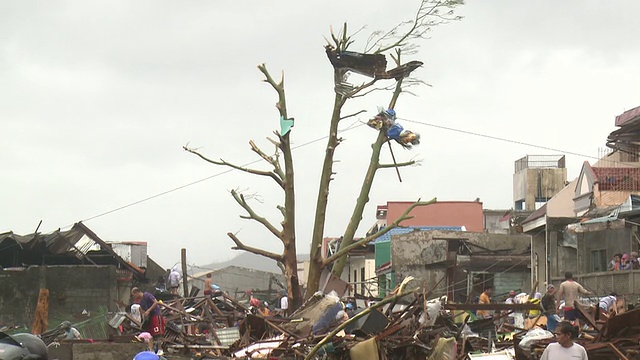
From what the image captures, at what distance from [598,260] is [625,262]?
3.40 metres

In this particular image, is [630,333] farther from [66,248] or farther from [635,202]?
[66,248]

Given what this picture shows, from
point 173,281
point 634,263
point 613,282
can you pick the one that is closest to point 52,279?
point 173,281

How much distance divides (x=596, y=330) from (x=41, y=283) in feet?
56.6

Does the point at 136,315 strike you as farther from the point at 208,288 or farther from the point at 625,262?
the point at 625,262

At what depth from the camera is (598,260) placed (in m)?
27.1

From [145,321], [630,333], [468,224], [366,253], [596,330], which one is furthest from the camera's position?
[468,224]

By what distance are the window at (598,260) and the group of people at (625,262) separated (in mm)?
2320

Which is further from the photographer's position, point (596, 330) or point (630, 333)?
point (596, 330)

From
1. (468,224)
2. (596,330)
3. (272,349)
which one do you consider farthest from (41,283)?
(468,224)

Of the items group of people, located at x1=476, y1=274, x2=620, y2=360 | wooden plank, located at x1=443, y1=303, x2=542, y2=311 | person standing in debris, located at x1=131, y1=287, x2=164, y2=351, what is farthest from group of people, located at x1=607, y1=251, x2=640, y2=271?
person standing in debris, located at x1=131, y1=287, x2=164, y2=351

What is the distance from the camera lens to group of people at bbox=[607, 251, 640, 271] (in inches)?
911

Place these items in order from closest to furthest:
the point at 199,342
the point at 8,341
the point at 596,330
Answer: the point at 8,341, the point at 596,330, the point at 199,342

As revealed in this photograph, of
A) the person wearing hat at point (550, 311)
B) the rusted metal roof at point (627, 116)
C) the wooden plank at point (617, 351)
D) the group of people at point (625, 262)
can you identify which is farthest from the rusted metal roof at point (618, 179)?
the wooden plank at point (617, 351)

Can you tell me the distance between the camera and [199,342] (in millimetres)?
13836
